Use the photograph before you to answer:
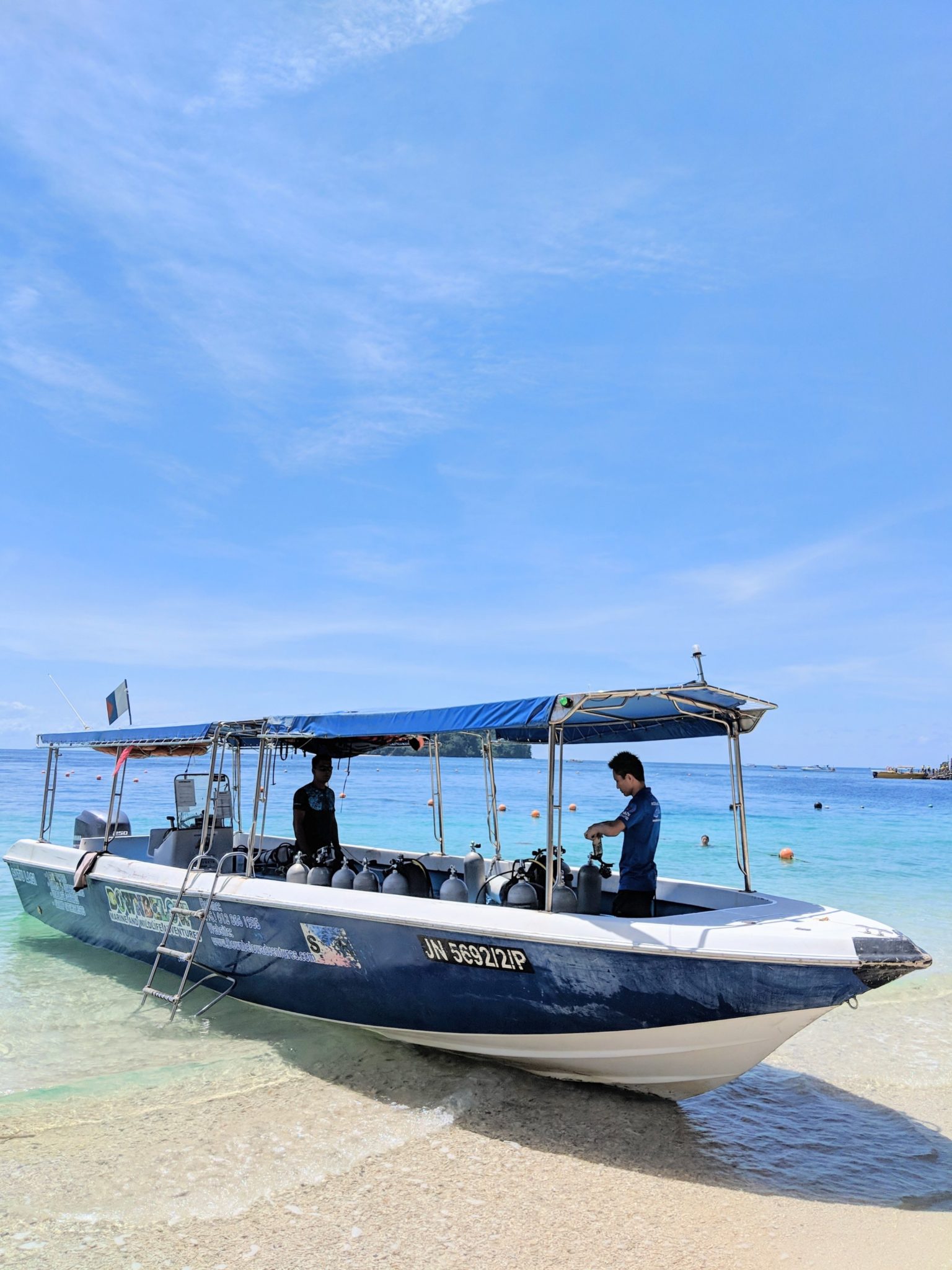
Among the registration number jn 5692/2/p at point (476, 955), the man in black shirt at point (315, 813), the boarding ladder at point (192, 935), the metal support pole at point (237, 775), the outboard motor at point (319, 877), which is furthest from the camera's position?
the metal support pole at point (237, 775)

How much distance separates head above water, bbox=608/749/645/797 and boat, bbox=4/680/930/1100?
0.38m

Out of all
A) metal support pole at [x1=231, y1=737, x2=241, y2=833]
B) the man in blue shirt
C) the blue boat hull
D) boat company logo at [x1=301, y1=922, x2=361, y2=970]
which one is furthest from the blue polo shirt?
metal support pole at [x1=231, y1=737, x2=241, y2=833]

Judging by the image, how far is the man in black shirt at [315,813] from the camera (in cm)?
796

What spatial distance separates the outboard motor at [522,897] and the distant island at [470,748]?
222 cm

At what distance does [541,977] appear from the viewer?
17.1 feet

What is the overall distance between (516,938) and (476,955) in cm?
36

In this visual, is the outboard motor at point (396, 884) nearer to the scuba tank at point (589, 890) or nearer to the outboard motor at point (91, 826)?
the scuba tank at point (589, 890)

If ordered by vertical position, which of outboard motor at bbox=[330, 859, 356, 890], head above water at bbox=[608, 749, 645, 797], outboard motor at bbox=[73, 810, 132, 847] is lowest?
outboard motor at bbox=[330, 859, 356, 890]

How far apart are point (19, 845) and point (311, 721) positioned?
6.00 metres

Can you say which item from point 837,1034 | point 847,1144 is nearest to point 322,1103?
point 847,1144

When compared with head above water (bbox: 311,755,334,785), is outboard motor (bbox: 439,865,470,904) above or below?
below

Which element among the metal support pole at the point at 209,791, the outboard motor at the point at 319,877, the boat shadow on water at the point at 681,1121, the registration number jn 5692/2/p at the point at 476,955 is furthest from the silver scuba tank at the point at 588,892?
the metal support pole at the point at 209,791

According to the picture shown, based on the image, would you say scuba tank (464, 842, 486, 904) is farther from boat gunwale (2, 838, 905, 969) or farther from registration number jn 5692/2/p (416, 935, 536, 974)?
registration number jn 5692/2/p (416, 935, 536, 974)

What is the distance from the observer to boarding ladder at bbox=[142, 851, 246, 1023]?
23.6ft
